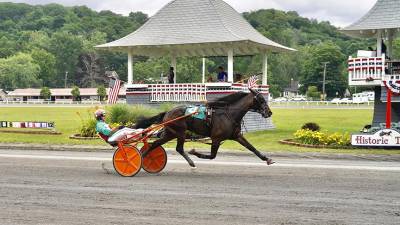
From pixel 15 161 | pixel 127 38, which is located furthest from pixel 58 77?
pixel 15 161

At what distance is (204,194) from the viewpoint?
31.8 feet

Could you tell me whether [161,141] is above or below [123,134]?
below

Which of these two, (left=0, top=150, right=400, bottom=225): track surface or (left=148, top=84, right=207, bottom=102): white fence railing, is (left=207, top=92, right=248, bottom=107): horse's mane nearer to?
(left=0, top=150, right=400, bottom=225): track surface

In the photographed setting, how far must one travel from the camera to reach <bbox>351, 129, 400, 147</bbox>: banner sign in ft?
59.1

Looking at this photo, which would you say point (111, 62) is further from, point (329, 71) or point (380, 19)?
point (380, 19)

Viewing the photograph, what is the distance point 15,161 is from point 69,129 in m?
Answer: 11.7

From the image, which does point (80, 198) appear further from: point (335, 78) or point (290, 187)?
point (335, 78)

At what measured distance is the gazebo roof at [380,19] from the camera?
861 inches

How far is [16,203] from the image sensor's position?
887 centimetres

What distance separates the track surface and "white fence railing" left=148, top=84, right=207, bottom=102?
11211 mm

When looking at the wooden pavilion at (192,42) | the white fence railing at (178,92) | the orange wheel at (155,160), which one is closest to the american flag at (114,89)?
the wooden pavilion at (192,42)

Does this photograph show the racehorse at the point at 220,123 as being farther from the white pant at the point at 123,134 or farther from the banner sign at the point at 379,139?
the banner sign at the point at 379,139

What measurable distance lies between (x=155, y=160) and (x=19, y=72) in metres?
133

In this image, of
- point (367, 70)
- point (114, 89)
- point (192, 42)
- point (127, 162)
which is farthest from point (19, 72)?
point (127, 162)
